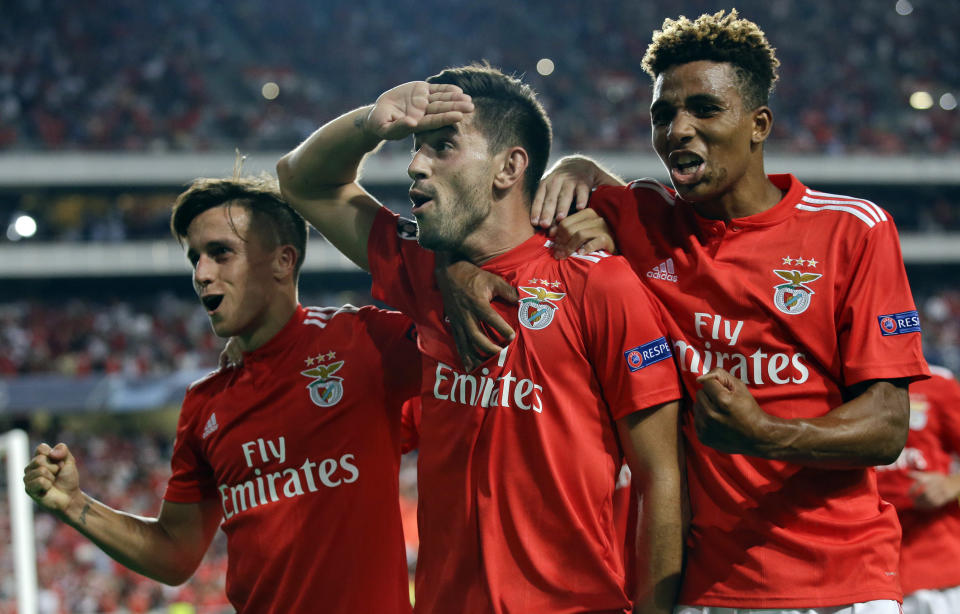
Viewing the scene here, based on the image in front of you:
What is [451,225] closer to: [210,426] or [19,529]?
[210,426]

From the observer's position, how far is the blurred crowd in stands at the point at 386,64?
89.1 ft

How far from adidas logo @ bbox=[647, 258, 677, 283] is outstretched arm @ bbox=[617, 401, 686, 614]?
0.42m

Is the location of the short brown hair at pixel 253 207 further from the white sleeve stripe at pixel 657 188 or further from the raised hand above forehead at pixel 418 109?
the white sleeve stripe at pixel 657 188

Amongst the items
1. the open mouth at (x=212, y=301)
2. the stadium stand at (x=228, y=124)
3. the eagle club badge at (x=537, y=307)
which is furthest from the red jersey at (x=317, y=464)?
the stadium stand at (x=228, y=124)

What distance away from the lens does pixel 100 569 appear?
15898mm

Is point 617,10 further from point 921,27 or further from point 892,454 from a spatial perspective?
point 892,454

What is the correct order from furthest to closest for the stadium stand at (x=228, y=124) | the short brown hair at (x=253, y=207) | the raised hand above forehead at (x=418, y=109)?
the stadium stand at (x=228, y=124), the short brown hair at (x=253, y=207), the raised hand above forehead at (x=418, y=109)

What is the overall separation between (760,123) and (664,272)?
1.74 feet

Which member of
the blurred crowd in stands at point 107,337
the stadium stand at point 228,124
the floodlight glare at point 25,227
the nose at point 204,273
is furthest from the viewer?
the floodlight glare at point 25,227

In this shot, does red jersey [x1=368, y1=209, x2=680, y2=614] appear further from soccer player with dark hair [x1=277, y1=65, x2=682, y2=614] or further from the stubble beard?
the stubble beard

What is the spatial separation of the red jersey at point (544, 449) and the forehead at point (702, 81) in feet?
1.74

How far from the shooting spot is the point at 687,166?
2.75m

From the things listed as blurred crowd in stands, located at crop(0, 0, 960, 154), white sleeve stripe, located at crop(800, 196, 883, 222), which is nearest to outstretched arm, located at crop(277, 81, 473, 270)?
white sleeve stripe, located at crop(800, 196, 883, 222)

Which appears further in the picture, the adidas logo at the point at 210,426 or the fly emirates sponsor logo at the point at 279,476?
the adidas logo at the point at 210,426
